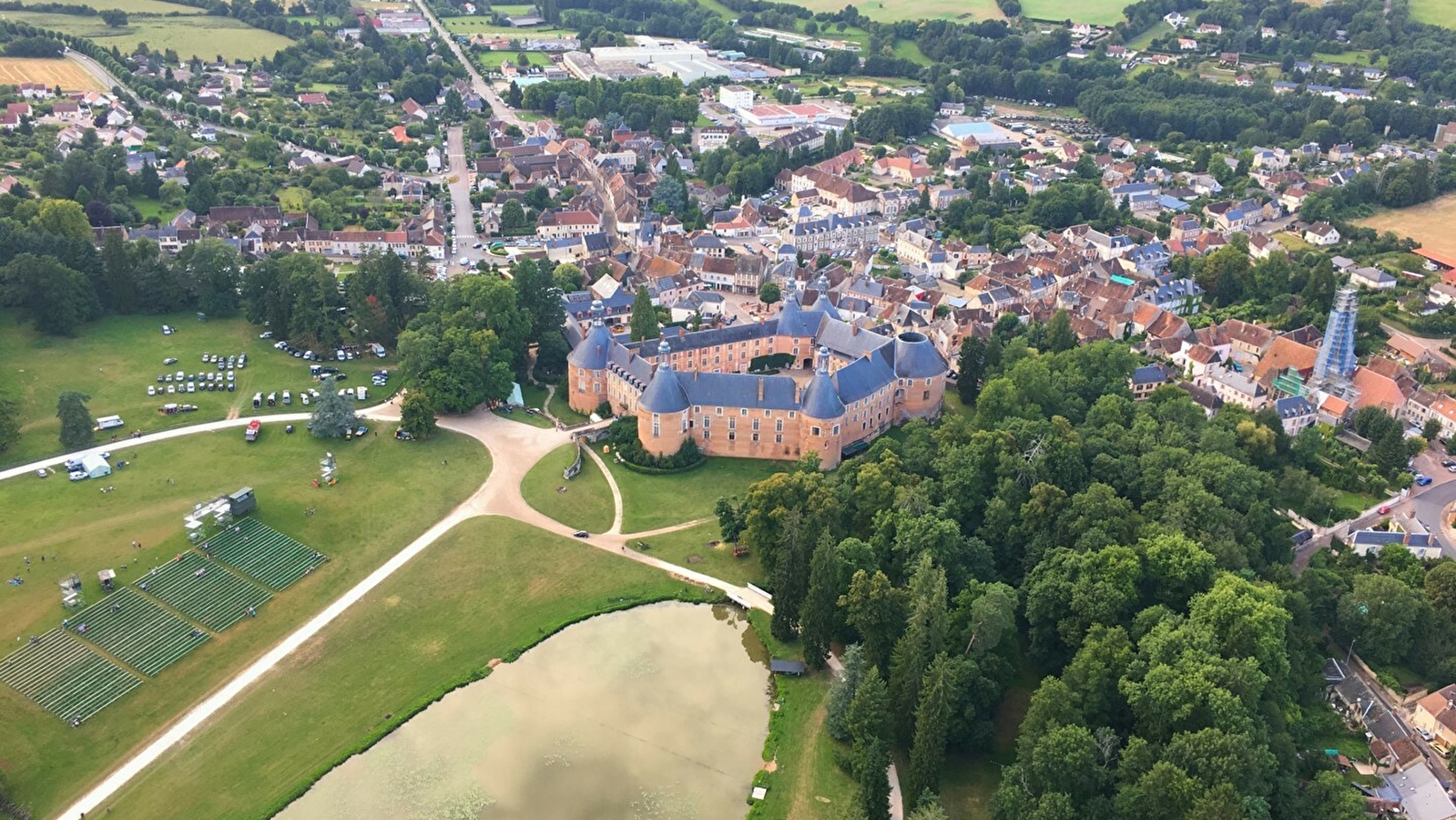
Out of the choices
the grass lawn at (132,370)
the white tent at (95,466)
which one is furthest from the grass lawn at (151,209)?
the white tent at (95,466)

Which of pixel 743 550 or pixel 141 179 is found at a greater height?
pixel 141 179

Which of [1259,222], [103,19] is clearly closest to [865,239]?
[1259,222]

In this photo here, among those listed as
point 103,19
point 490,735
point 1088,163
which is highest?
point 103,19

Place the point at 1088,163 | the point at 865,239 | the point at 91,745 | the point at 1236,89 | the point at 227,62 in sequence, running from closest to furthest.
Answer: the point at 91,745 < the point at 865,239 < the point at 1088,163 < the point at 1236,89 < the point at 227,62

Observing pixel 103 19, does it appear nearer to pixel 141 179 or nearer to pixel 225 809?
pixel 141 179

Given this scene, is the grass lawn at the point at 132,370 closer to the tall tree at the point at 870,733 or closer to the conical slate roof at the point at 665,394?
the conical slate roof at the point at 665,394

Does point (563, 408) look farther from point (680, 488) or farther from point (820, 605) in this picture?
point (820, 605)

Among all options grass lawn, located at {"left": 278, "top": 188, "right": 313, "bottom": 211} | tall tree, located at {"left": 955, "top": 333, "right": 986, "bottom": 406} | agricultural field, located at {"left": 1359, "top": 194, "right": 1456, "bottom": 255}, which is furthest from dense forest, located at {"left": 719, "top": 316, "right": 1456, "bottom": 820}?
grass lawn, located at {"left": 278, "top": 188, "right": 313, "bottom": 211}
